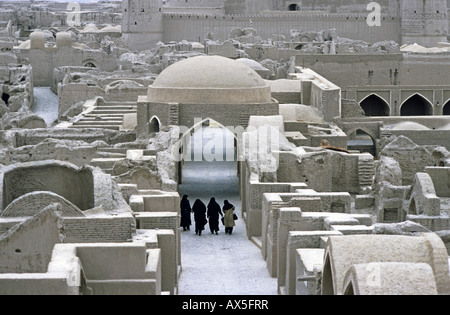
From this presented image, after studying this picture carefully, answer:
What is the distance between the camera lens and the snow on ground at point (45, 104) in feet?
116

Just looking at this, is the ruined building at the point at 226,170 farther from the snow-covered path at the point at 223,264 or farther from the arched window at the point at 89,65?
the arched window at the point at 89,65

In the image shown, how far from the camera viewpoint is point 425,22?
5722 centimetres

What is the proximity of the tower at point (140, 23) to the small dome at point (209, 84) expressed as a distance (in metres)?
30.7

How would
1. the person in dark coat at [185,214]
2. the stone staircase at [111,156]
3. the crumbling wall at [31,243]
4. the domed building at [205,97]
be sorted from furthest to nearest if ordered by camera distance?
the domed building at [205,97]
the stone staircase at [111,156]
the person in dark coat at [185,214]
the crumbling wall at [31,243]

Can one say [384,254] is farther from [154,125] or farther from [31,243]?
[154,125]

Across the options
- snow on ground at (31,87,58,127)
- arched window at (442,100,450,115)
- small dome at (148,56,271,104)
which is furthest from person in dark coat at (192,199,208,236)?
arched window at (442,100,450,115)

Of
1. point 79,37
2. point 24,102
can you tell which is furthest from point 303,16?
point 24,102

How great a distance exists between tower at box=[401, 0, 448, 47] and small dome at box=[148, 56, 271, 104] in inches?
1331

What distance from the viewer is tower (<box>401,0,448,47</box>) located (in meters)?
56.8

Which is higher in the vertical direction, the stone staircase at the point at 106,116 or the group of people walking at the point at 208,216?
the stone staircase at the point at 106,116

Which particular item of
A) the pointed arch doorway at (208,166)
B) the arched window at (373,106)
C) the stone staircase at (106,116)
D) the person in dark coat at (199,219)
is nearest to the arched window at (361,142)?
the pointed arch doorway at (208,166)

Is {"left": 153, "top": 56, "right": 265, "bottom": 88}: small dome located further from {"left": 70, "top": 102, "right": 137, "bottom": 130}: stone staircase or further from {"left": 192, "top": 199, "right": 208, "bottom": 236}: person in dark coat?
{"left": 192, "top": 199, "right": 208, "bottom": 236}: person in dark coat
